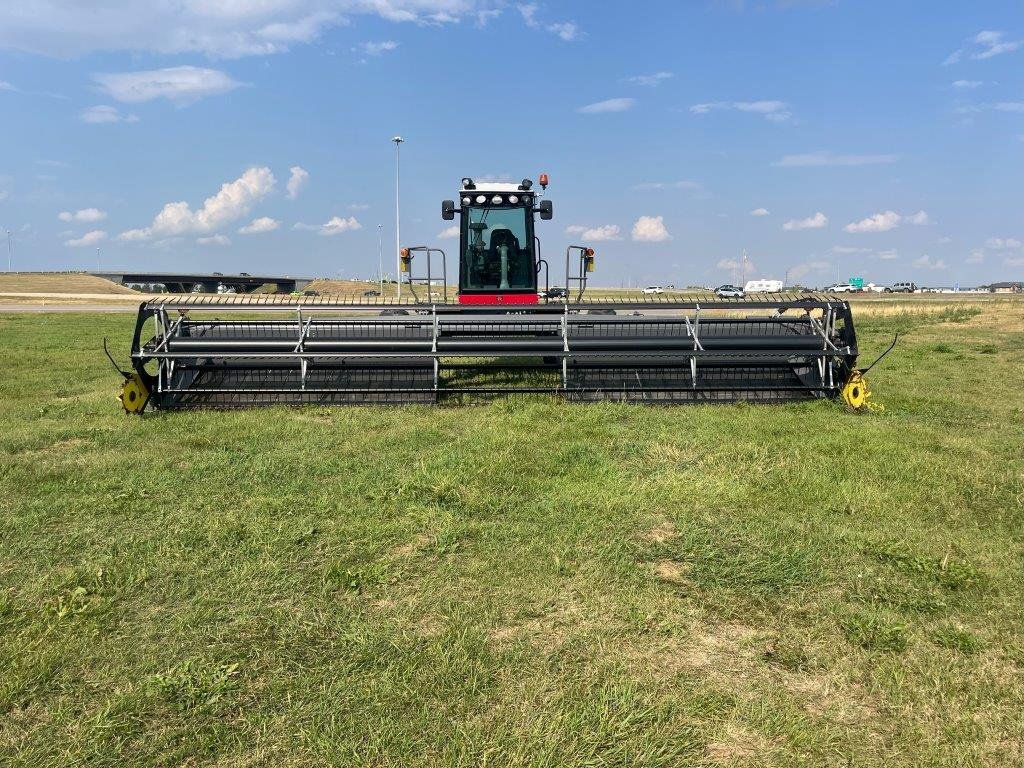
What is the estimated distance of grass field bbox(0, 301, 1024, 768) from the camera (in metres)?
2.62

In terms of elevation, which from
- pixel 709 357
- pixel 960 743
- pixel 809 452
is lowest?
pixel 960 743

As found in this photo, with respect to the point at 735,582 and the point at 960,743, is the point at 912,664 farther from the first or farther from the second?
the point at 735,582

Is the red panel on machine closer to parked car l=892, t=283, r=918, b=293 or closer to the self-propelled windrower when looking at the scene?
the self-propelled windrower

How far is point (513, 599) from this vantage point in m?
3.61

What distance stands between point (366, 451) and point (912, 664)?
461 cm

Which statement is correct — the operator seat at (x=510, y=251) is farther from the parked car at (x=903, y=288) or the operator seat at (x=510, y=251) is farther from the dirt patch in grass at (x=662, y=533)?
the parked car at (x=903, y=288)

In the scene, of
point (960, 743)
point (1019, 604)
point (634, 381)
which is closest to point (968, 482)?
point (1019, 604)

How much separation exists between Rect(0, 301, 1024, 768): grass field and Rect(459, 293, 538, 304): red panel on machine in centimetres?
491

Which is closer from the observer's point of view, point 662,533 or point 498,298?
point 662,533

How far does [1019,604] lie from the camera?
3.60 meters

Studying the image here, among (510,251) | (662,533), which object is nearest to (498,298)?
(510,251)

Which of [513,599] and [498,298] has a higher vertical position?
[498,298]

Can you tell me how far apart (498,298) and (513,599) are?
8229 mm

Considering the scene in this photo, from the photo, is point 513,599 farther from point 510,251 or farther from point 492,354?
point 510,251
